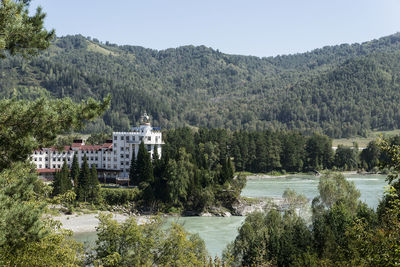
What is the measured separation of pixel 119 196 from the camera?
73.1 meters

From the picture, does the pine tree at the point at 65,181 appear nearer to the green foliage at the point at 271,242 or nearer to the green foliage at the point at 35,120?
the green foliage at the point at 271,242

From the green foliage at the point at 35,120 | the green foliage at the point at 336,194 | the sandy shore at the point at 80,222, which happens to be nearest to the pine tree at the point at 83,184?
the sandy shore at the point at 80,222

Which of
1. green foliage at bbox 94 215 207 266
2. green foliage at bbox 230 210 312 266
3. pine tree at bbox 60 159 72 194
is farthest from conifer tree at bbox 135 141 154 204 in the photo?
green foliage at bbox 94 215 207 266

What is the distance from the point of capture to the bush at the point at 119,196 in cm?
7269

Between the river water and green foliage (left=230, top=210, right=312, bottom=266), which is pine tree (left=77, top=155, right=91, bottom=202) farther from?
green foliage (left=230, top=210, right=312, bottom=266)

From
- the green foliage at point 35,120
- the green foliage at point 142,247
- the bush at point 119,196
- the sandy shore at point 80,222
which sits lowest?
the sandy shore at point 80,222

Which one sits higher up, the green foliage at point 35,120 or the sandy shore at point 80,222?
the green foliage at point 35,120

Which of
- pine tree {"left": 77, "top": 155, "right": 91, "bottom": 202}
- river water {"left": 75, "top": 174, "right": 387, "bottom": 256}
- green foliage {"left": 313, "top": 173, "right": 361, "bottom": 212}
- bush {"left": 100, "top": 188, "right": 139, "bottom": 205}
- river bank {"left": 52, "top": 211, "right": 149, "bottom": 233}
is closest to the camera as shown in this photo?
green foliage {"left": 313, "top": 173, "right": 361, "bottom": 212}

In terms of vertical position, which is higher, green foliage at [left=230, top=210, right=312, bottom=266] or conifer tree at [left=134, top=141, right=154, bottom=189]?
conifer tree at [left=134, top=141, right=154, bottom=189]

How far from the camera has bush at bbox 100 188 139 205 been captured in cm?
7269

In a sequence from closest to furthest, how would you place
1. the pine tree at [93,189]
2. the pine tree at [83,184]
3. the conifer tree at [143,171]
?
1. the pine tree at [83,184]
2. the pine tree at [93,189]
3. the conifer tree at [143,171]

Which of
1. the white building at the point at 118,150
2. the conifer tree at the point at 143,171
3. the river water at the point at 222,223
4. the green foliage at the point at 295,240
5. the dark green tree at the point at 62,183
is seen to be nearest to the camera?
the green foliage at the point at 295,240

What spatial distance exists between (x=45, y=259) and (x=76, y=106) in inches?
225

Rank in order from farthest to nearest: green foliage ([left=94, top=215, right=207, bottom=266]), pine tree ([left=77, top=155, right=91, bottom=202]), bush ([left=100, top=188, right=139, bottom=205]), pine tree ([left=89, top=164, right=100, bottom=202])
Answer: bush ([left=100, top=188, right=139, bottom=205])
pine tree ([left=89, top=164, right=100, bottom=202])
pine tree ([left=77, top=155, right=91, bottom=202])
green foliage ([left=94, top=215, right=207, bottom=266])
